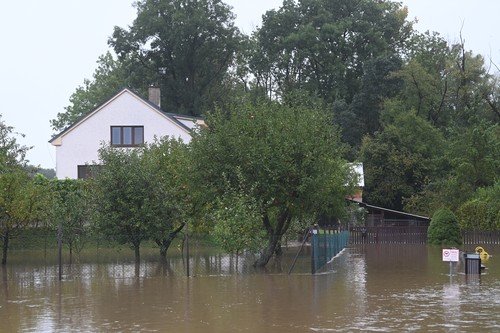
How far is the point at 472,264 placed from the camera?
29406mm

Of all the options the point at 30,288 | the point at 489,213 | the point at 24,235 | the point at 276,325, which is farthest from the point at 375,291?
the point at 489,213

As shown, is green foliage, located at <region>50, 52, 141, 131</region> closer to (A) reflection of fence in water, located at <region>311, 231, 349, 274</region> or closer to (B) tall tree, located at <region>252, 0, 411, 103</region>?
(B) tall tree, located at <region>252, 0, 411, 103</region>

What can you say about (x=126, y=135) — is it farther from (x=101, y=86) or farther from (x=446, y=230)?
(x=101, y=86)

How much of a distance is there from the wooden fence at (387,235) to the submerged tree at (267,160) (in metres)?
25.6

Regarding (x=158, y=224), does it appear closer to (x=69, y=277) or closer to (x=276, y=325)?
(x=69, y=277)

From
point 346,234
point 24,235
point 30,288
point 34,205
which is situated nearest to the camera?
point 30,288

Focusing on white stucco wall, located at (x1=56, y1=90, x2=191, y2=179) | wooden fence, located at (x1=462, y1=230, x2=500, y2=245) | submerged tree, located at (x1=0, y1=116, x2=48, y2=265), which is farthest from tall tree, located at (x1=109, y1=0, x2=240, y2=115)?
submerged tree, located at (x1=0, y1=116, x2=48, y2=265)

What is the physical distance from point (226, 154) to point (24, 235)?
16.8 m

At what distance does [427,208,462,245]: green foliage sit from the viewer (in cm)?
5209

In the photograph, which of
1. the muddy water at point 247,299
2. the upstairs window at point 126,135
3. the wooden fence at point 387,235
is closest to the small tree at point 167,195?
the muddy water at point 247,299

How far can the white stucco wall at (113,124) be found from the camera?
58.9 meters

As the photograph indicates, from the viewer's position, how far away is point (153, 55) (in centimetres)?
8581

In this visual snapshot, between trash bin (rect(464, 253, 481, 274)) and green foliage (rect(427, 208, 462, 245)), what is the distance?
22803mm

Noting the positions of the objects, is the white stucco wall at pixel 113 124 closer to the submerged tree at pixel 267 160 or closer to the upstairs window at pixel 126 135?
the upstairs window at pixel 126 135
